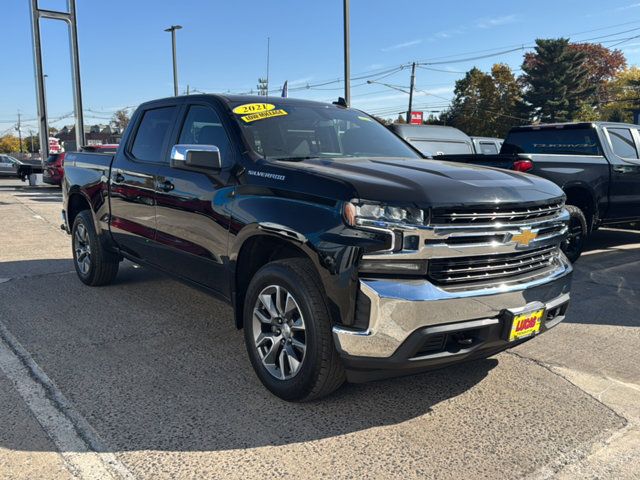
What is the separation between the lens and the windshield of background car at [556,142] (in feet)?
26.9

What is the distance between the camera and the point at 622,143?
844 cm

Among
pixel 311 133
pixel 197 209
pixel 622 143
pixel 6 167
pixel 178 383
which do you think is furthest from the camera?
pixel 6 167

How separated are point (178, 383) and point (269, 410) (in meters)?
0.73

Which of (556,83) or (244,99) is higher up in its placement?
(556,83)

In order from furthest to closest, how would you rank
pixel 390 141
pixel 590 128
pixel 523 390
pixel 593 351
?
pixel 590 128 → pixel 390 141 → pixel 593 351 → pixel 523 390

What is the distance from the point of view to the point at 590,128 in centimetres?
823

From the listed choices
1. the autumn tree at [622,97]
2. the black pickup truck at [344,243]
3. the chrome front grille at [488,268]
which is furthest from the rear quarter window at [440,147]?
the autumn tree at [622,97]

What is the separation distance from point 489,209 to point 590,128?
6097 millimetres

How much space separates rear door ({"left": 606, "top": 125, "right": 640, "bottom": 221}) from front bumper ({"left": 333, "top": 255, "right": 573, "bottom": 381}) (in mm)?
5911

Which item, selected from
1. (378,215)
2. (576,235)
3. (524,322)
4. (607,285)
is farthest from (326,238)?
(576,235)

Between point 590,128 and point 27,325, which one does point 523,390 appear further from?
point 590,128

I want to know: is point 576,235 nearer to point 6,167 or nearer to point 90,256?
point 90,256

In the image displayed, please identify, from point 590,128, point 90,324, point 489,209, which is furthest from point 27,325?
point 590,128

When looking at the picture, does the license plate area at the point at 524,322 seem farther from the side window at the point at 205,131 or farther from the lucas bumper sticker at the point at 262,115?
the lucas bumper sticker at the point at 262,115
